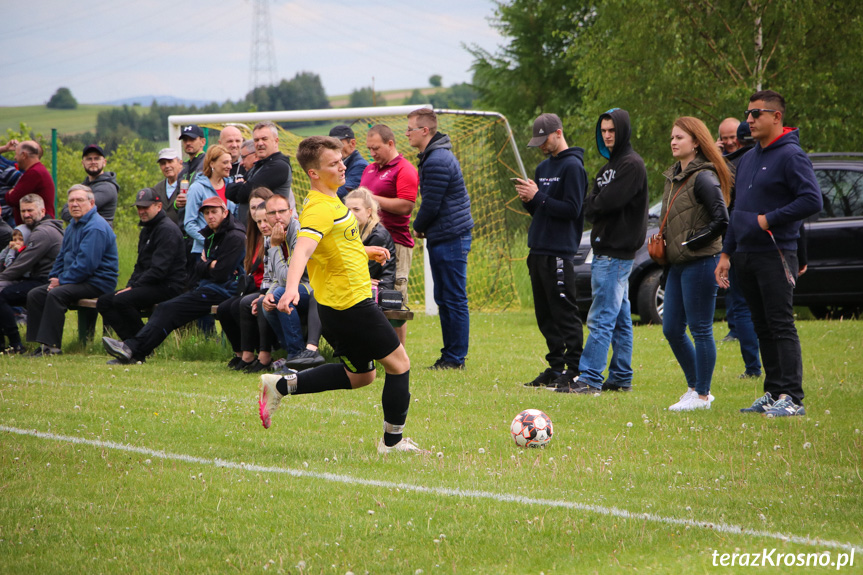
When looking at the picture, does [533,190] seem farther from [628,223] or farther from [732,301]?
[732,301]

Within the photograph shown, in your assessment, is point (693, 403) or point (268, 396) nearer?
point (268, 396)

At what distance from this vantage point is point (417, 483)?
5.05m

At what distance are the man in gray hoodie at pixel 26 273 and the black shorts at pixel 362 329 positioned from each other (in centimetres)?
717

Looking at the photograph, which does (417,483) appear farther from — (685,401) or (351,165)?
(351,165)

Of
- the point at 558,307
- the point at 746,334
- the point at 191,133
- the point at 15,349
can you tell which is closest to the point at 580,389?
the point at 558,307

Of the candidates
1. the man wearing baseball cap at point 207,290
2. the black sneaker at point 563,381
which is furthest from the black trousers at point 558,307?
the man wearing baseball cap at point 207,290

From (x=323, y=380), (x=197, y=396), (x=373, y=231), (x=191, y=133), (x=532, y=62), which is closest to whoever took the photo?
(x=323, y=380)

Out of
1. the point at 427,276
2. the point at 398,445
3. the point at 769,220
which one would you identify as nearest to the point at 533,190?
the point at 769,220

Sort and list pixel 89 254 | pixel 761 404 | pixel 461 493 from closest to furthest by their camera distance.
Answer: pixel 461 493 < pixel 761 404 < pixel 89 254

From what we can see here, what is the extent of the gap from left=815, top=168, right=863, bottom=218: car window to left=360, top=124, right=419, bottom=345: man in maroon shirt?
255 inches

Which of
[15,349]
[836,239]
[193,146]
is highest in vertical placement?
[193,146]

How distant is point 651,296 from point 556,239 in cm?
509

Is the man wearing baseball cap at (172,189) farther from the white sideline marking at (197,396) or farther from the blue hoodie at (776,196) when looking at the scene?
the blue hoodie at (776,196)

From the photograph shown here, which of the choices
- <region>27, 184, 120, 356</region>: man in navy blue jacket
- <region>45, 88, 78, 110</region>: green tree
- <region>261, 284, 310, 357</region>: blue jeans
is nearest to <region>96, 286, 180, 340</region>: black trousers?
<region>27, 184, 120, 356</region>: man in navy blue jacket
